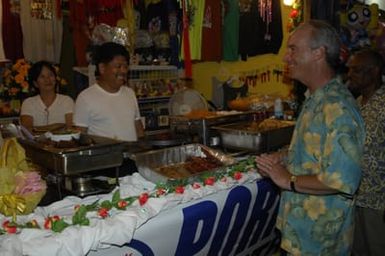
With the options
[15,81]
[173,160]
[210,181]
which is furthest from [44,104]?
[210,181]

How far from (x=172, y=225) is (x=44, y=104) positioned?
2213mm

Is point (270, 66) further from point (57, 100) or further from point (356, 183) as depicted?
point (356, 183)

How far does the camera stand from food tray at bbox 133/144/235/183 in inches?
85.2

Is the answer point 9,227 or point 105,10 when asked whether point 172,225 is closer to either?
point 9,227

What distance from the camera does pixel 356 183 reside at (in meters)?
1.65

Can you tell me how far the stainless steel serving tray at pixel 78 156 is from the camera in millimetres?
1927

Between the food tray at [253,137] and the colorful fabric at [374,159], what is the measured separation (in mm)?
544

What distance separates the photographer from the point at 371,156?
2723 millimetres

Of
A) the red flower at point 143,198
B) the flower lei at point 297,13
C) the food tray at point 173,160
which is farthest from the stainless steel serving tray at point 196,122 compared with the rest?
the flower lei at point 297,13

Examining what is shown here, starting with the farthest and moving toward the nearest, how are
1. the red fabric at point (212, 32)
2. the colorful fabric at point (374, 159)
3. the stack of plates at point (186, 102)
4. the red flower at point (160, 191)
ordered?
the red fabric at point (212, 32) → the stack of plates at point (186, 102) → the colorful fabric at point (374, 159) → the red flower at point (160, 191)

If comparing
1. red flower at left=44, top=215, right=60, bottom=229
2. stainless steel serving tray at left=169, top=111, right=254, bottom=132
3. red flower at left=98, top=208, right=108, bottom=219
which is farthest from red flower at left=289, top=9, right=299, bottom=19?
red flower at left=44, top=215, right=60, bottom=229

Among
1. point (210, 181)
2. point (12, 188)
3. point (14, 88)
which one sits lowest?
point (210, 181)

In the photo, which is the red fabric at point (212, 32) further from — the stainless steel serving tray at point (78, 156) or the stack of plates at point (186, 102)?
the stainless steel serving tray at point (78, 156)

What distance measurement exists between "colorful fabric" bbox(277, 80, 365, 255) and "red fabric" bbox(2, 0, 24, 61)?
4095 mm
